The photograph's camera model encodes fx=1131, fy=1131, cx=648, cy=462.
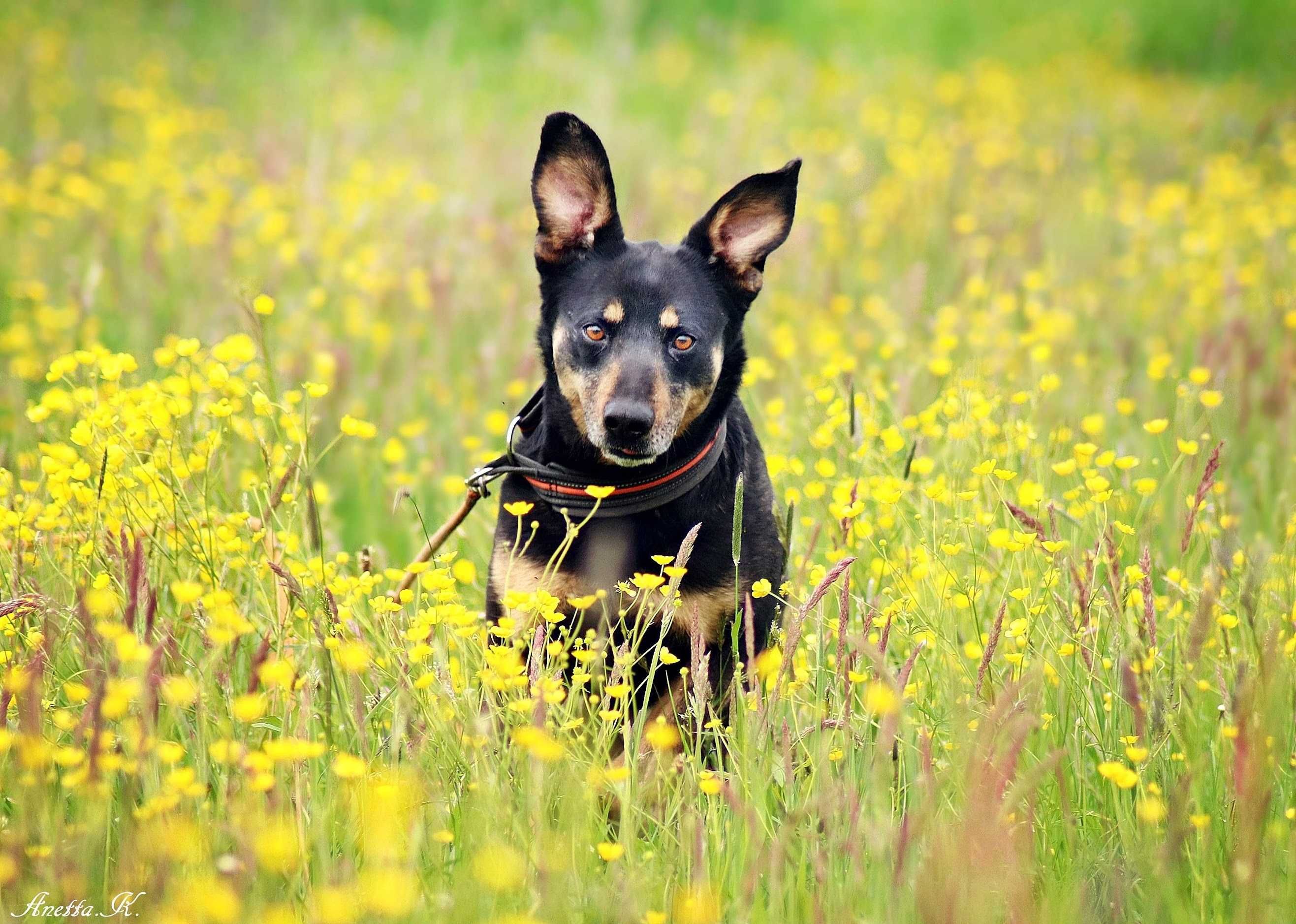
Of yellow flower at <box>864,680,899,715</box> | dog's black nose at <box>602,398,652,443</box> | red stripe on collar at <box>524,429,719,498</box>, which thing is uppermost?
dog's black nose at <box>602,398,652,443</box>

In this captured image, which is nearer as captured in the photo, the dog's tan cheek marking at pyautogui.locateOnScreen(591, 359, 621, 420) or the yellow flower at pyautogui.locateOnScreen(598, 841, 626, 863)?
the yellow flower at pyautogui.locateOnScreen(598, 841, 626, 863)

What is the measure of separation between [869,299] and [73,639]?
14.7 feet

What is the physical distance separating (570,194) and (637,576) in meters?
1.69

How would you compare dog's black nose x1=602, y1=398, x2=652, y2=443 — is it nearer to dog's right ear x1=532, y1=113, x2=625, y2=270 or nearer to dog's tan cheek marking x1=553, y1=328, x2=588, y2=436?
dog's tan cheek marking x1=553, y1=328, x2=588, y2=436

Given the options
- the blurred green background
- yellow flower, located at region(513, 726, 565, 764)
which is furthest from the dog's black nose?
yellow flower, located at region(513, 726, 565, 764)

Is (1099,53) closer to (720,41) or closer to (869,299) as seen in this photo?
(720,41)

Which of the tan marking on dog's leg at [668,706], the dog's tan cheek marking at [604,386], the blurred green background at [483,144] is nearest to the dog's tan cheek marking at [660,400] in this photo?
the dog's tan cheek marking at [604,386]

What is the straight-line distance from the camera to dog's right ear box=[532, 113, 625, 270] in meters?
3.44

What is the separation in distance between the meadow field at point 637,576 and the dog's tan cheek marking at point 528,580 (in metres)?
0.17

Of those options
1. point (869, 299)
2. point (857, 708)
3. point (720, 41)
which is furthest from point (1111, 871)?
point (720, 41)

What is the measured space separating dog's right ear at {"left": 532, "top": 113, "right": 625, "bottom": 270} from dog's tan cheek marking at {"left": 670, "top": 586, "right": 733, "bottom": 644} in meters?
1.23

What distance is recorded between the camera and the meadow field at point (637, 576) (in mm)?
1954

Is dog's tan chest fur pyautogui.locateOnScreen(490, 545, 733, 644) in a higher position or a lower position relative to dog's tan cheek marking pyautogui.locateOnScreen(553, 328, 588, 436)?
lower

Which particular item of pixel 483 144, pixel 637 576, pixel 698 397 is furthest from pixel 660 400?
pixel 483 144
